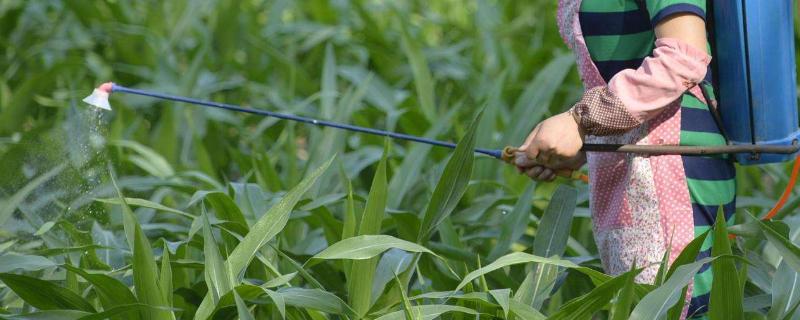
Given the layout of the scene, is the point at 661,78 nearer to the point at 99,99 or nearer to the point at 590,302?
the point at 590,302

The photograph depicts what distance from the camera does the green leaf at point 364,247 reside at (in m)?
1.77

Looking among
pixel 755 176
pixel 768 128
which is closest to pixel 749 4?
pixel 768 128

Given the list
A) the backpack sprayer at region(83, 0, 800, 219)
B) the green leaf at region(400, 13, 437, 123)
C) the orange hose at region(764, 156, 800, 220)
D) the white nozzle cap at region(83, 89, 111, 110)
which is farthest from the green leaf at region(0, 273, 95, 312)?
the green leaf at region(400, 13, 437, 123)

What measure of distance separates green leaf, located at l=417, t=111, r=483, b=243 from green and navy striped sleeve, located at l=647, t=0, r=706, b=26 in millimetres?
361

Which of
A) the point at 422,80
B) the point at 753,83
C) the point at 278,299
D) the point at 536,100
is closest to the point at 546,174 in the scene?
the point at 753,83

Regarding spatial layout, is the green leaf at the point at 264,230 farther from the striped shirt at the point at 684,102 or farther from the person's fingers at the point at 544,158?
the striped shirt at the point at 684,102

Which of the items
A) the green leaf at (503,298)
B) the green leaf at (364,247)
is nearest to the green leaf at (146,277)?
the green leaf at (364,247)

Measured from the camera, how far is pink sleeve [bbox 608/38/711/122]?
1645 mm

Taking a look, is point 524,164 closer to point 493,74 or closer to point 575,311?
point 575,311

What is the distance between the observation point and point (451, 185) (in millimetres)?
1951

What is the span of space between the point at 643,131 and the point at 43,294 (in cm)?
88

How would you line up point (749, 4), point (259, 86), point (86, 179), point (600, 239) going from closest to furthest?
point (749, 4) < point (600, 239) < point (86, 179) < point (259, 86)

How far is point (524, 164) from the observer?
187 cm

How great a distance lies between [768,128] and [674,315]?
28 centimetres
